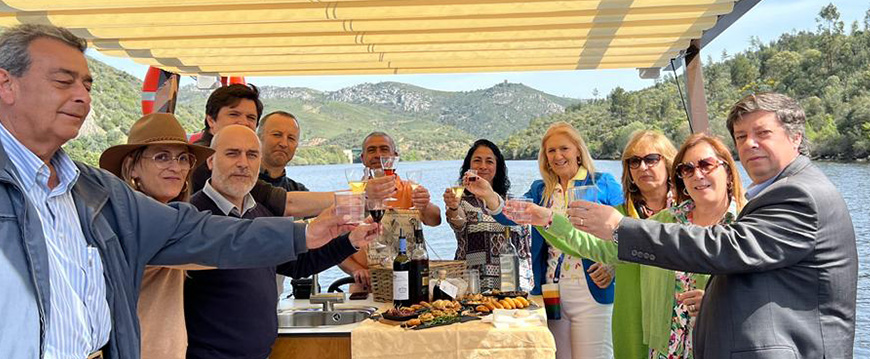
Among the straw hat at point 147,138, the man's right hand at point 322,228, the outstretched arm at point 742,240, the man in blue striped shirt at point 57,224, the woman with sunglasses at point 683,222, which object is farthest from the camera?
the woman with sunglasses at point 683,222

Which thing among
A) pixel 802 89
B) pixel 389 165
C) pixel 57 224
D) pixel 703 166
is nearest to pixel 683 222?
pixel 703 166

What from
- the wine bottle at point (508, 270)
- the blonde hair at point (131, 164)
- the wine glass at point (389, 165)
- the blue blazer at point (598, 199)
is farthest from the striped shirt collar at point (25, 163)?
the blue blazer at point (598, 199)

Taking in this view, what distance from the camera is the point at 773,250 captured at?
2.17 m

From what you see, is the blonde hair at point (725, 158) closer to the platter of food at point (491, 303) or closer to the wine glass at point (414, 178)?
the platter of food at point (491, 303)

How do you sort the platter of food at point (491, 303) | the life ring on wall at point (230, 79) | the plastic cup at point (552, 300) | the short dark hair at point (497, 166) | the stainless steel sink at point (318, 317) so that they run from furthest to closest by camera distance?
the life ring on wall at point (230, 79), the short dark hair at point (497, 166), the plastic cup at point (552, 300), the stainless steel sink at point (318, 317), the platter of food at point (491, 303)

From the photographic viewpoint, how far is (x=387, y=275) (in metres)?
3.89

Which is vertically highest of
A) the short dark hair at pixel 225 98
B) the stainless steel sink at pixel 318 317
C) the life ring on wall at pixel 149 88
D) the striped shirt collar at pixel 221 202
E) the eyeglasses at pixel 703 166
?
the life ring on wall at pixel 149 88

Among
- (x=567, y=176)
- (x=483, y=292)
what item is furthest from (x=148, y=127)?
(x=567, y=176)

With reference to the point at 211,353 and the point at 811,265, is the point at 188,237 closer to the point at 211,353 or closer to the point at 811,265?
the point at 211,353

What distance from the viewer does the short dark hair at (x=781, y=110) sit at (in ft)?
7.72

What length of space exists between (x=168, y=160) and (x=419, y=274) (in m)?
1.36

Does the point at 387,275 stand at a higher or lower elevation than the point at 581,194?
lower

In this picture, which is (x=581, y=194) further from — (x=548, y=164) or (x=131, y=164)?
(x=548, y=164)

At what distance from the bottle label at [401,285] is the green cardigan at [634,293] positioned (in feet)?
2.20
